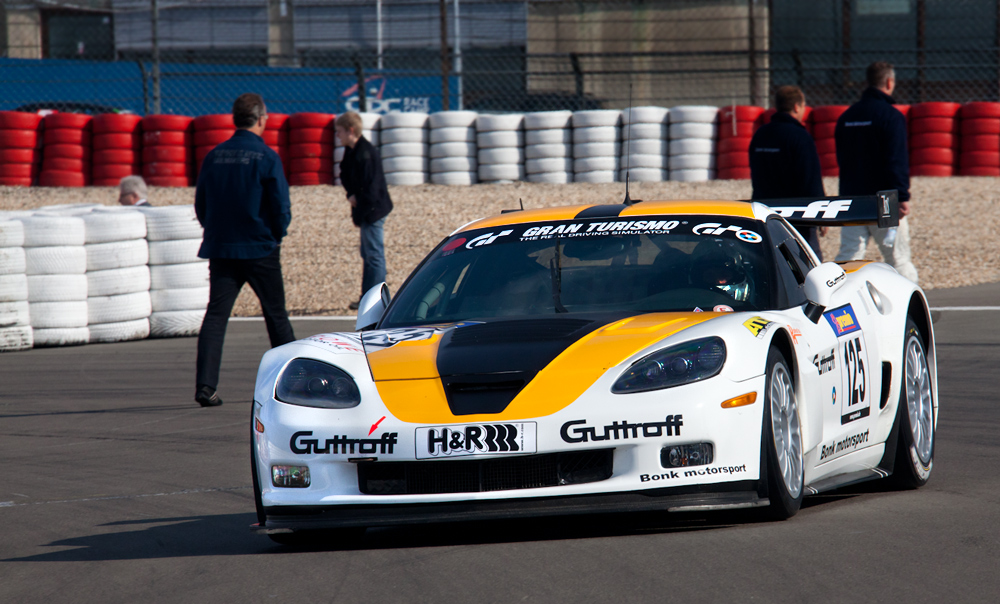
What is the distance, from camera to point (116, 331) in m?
12.6

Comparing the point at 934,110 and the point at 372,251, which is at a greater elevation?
the point at 934,110

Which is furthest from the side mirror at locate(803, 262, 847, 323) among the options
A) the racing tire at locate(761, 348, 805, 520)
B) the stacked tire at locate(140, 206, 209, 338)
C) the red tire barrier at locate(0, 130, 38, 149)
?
the red tire barrier at locate(0, 130, 38, 149)

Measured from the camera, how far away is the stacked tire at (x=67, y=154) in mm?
20797

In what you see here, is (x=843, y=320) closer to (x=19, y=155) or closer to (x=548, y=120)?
(x=548, y=120)

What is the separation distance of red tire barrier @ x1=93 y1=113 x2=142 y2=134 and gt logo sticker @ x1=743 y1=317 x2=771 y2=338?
56.3 ft

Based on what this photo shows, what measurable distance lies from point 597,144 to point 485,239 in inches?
573

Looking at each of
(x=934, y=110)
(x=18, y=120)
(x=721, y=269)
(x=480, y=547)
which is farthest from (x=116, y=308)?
(x=934, y=110)

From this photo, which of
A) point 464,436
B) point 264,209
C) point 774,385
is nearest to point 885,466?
point 774,385

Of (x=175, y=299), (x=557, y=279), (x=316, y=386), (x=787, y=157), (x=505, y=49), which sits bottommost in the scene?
(x=175, y=299)

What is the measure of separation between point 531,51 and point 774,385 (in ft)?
86.1

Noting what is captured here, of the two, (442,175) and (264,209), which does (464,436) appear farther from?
(442,175)

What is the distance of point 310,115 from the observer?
2027cm

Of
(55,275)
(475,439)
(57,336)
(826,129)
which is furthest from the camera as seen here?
(826,129)

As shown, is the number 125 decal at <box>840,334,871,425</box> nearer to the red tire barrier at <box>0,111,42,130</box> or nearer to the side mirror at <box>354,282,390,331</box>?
the side mirror at <box>354,282,390,331</box>
